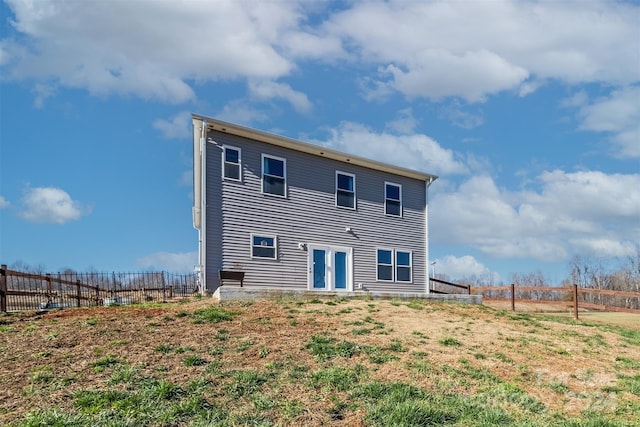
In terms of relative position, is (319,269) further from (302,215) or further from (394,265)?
(394,265)

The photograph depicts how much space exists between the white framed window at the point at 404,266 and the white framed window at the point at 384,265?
0.39 m

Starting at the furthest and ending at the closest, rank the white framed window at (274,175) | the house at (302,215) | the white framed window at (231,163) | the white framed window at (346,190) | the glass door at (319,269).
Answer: the white framed window at (346,190)
the glass door at (319,269)
the white framed window at (274,175)
the white framed window at (231,163)
the house at (302,215)

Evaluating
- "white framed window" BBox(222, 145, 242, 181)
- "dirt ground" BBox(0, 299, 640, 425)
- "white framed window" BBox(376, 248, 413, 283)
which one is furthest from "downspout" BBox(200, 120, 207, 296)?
"white framed window" BBox(376, 248, 413, 283)

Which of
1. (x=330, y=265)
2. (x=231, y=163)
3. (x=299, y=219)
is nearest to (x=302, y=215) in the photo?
(x=299, y=219)

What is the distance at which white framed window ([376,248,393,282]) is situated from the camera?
18.5 meters

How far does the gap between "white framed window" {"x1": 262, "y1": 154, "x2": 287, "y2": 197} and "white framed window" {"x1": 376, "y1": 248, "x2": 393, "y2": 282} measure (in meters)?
4.48

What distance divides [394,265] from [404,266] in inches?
23.4

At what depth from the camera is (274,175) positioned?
16.1 m

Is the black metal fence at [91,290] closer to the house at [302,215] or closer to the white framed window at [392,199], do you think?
the house at [302,215]

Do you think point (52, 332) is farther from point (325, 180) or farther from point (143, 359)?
point (325, 180)


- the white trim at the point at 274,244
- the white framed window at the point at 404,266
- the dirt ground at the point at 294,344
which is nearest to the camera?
the dirt ground at the point at 294,344

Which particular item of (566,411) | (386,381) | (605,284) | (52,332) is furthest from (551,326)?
(605,284)

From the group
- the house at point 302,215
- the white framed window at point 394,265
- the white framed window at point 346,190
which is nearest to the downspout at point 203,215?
the house at point 302,215

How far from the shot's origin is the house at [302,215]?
583 inches
